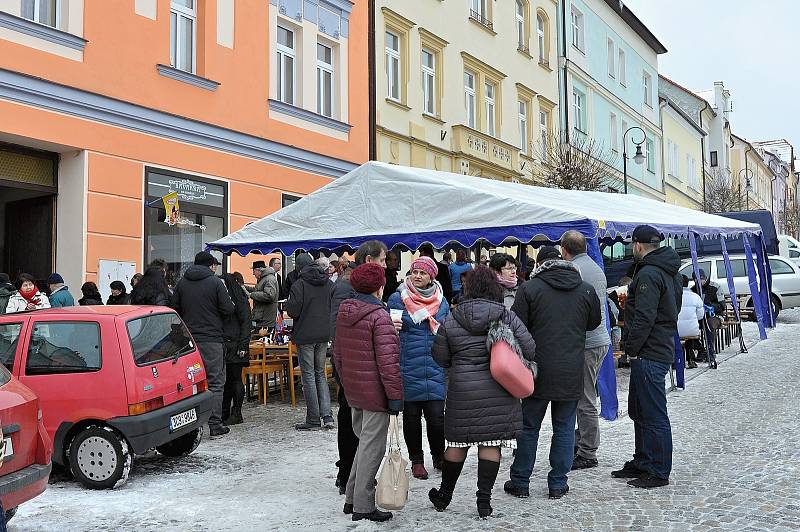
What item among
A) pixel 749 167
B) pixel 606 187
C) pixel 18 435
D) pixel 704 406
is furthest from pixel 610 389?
pixel 749 167

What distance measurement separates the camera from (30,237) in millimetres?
11953

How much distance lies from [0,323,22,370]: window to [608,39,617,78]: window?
96.0ft

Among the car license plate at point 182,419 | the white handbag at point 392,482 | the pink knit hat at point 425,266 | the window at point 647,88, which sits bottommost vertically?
the white handbag at point 392,482

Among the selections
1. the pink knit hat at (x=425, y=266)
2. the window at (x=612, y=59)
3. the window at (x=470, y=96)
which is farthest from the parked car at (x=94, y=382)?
the window at (x=612, y=59)

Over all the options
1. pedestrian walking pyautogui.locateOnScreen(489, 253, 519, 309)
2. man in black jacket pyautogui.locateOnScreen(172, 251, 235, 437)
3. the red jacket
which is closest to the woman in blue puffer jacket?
the red jacket

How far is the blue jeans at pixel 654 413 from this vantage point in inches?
236

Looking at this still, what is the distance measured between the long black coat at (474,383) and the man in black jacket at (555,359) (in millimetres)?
532

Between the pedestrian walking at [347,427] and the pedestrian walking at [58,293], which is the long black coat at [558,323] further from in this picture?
the pedestrian walking at [58,293]

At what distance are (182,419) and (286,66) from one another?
10197mm

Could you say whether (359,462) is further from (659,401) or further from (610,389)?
(610,389)

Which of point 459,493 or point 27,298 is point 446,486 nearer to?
point 459,493

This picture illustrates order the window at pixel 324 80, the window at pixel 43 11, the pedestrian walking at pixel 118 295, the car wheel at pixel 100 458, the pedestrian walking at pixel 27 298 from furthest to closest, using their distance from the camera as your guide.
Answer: the window at pixel 324 80 → the window at pixel 43 11 → the pedestrian walking at pixel 118 295 → the pedestrian walking at pixel 27 298 → the car wheel at pixel 100 458

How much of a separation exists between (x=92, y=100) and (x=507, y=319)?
332 inches

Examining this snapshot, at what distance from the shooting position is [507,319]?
5281mm
